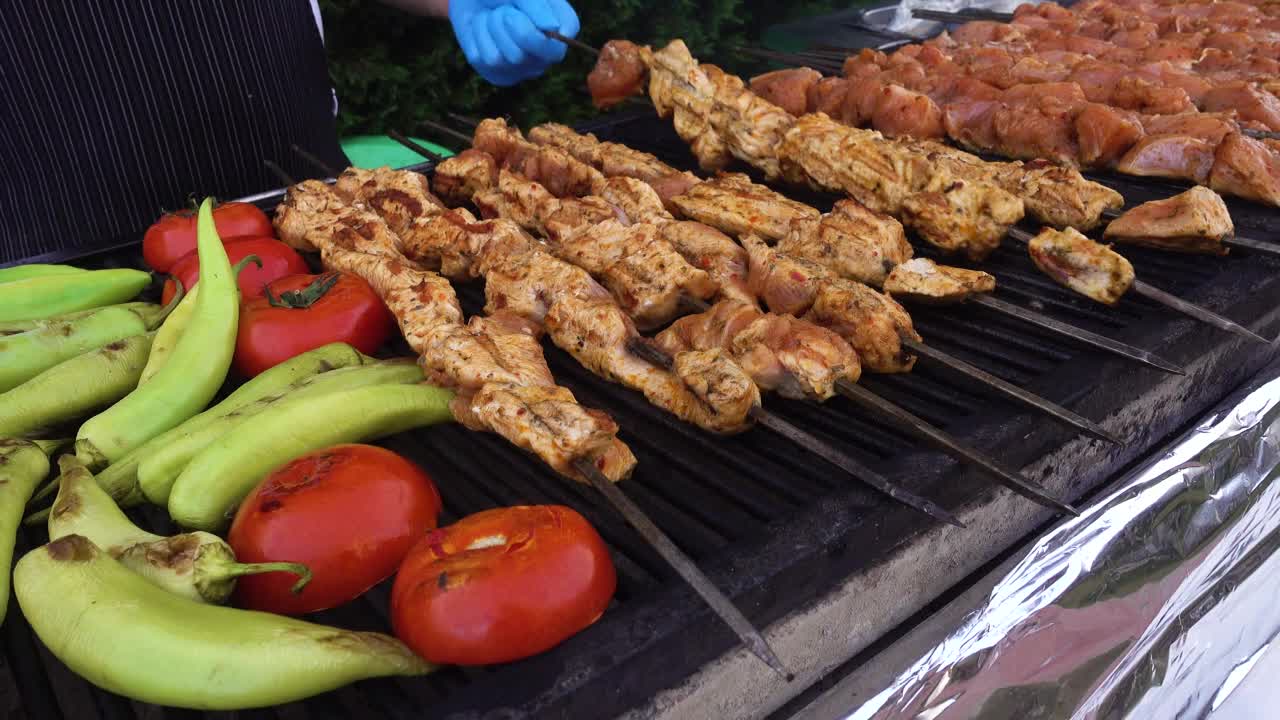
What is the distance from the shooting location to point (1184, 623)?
244cm

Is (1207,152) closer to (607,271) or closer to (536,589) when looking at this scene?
(607,271)

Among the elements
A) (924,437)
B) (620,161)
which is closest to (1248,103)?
(620,161)

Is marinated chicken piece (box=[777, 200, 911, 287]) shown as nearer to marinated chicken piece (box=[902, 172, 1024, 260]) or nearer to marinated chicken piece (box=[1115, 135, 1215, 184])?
marinated chicken piece (box=[902, 172, 1024, 260])

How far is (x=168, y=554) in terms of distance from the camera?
5.53 ft

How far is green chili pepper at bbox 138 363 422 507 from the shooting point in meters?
2.04

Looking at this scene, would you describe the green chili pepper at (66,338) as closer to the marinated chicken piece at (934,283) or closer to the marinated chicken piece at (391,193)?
the marinated chicken piece at (391,193)

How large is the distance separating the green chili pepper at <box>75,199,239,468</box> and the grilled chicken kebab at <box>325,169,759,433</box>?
26.0 inches

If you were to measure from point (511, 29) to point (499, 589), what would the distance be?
3.22 metres

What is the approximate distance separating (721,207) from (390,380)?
1400mm

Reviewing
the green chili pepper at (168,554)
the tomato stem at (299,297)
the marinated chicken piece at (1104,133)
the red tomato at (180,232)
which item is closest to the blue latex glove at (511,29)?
the red tomato at (180,232)

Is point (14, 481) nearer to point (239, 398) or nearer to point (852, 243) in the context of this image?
point (239, 398)

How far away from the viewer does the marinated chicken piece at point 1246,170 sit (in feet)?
10.7

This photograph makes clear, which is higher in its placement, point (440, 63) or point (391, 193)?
point (440, 63)

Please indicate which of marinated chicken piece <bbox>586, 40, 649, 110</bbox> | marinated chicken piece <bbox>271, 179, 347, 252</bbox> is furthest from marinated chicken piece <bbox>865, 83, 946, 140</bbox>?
marinated chicken piece <bbox>271, 179, 347, 252</bbox>
